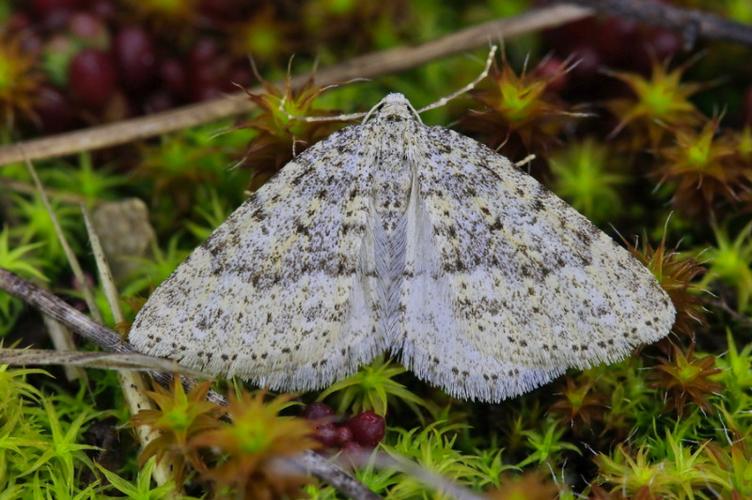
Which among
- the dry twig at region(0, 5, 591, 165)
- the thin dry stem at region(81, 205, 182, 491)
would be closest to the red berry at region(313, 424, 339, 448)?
the thin dry stem at region(81, 205, 182, 491)

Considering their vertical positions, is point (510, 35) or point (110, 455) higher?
point (510, 35)

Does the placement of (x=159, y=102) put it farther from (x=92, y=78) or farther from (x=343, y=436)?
(x=343, y=436)

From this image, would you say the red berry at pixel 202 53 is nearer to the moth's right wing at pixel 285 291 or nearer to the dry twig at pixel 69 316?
the moth's right wing at pixel 285 291

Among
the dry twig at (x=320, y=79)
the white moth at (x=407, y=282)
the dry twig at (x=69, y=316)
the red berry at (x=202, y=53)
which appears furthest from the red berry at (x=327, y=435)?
the red berry at (x=202, y=53)

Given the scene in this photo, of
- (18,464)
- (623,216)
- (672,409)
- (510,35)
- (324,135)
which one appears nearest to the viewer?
(18,464)

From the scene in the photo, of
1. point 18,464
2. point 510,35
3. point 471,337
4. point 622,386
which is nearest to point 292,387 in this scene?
point 471,337

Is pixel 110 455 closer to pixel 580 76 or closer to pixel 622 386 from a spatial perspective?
pixel 622 386

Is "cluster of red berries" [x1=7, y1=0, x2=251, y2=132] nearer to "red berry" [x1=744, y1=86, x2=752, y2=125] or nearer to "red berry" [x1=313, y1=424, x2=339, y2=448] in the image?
"red berry" [x1=313, y1=424, x2=339, y2=448]
